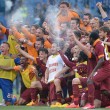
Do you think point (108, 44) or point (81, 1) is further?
point (81, 1)

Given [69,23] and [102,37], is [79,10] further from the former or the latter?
[102,37]

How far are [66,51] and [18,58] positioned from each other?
1322mm

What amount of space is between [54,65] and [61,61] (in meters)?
0.19

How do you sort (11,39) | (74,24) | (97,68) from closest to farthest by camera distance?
(97,68)
(74,24)
(11,39)

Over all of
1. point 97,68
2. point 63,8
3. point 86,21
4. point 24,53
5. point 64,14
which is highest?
point 63,8

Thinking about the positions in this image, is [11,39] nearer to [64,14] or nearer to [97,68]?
[64,14]

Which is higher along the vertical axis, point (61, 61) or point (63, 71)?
point (61, 61)

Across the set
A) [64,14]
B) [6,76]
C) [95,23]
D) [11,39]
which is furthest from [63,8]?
[6,76]

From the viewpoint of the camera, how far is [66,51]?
52.5 feet

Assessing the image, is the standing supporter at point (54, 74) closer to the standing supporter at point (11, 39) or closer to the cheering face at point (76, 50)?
the cheering face at point (76, 50)

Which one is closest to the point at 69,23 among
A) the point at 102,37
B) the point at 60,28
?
the point at 60,28

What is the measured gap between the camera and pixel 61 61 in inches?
627

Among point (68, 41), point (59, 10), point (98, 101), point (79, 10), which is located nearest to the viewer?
point (98, 101)

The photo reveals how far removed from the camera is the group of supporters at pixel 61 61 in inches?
587
